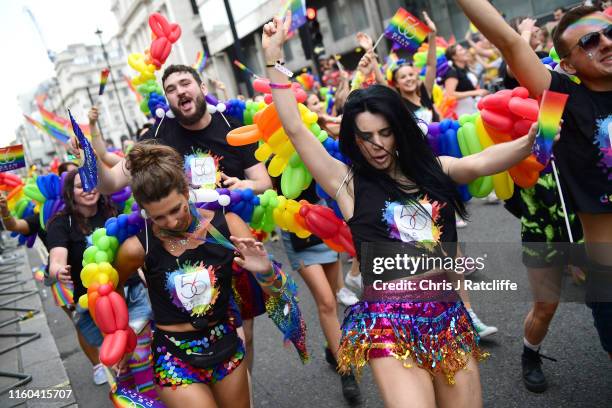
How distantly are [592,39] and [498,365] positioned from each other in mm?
2105

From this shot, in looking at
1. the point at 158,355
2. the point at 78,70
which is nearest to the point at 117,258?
the point at 158,355

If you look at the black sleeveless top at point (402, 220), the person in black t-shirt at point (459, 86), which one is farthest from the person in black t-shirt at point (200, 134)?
the person in black t-shirt at point (459, 86)

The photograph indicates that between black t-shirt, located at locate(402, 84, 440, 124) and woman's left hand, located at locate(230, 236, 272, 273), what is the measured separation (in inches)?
103

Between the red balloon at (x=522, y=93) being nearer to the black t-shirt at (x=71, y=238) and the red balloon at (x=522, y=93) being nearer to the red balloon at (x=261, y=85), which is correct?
the red balloon at (x=261, y=85)

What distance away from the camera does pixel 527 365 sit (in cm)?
316

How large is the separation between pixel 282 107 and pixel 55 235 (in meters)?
2.40

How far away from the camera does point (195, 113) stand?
3.53 metres

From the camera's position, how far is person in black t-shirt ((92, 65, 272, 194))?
3520 mm

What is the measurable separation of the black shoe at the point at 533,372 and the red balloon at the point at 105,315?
2266mm

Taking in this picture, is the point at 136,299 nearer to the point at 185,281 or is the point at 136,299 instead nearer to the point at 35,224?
the point at 185,281

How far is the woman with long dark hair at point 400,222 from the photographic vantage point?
2086 mm

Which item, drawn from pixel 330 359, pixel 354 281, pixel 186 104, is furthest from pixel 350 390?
pixel 186 104

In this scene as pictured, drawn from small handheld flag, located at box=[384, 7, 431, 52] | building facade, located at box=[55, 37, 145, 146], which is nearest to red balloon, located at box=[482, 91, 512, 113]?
small handheld flag, located at box=[384, 7, 431, 52]

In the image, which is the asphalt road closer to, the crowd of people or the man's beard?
the crowd of people
